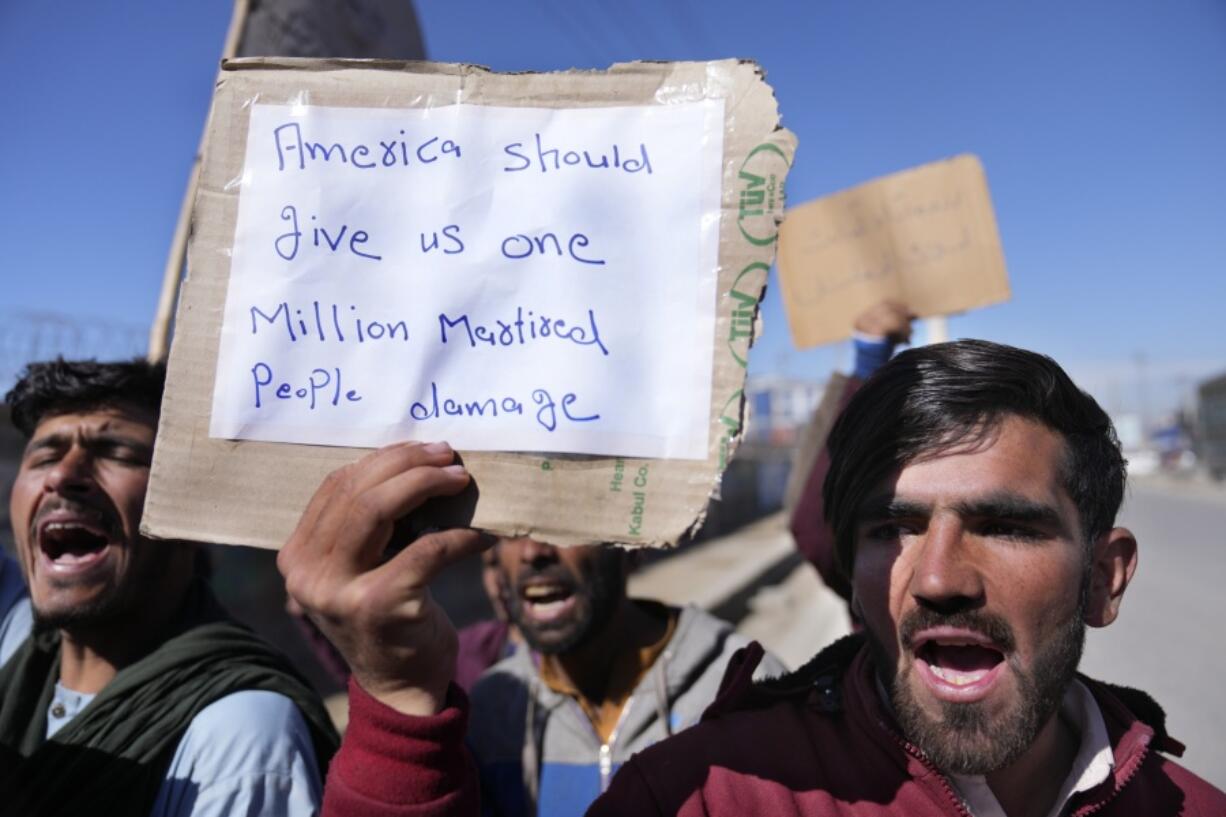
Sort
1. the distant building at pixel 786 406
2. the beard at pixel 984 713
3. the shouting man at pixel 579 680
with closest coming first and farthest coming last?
the beard at pixel 984 713, the shouting man at pixel 579 680, the distant building at pixel 786 406

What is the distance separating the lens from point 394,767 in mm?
1151

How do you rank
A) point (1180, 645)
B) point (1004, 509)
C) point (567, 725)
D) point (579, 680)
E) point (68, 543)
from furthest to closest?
point (1180, 645) < point (579, 680) < point (567, 725) < point (68, 543) < point (1004, 509)

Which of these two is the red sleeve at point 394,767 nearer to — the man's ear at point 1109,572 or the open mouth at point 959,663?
the open mouth at point 959,663

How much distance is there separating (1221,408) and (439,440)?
50.0 metres

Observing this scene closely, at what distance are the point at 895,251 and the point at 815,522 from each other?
2.92 ft

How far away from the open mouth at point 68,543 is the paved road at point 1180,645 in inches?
90.1

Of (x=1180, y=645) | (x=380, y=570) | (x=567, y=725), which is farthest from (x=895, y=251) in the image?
(x=1180, y=645)

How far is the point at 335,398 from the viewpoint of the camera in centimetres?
126

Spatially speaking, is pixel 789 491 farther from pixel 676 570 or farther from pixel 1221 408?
pixel 1221 408

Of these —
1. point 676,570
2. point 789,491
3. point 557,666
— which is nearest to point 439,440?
point 557,666

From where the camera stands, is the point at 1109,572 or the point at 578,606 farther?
the point at 578,606

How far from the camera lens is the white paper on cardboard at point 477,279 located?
1208 mm

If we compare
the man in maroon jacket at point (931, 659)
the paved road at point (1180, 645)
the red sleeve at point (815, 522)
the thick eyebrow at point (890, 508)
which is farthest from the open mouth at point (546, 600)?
the paved road at point (1180, 645)

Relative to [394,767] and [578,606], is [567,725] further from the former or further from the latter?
[394,767]
